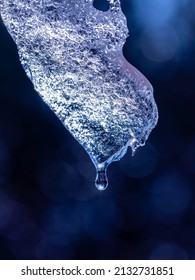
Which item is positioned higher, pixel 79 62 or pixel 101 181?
pixel 79 62

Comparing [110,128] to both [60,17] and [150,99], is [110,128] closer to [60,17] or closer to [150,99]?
[150,99]

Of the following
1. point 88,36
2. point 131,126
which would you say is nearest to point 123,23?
point 88,36

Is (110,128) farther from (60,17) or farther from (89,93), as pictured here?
(60,17)

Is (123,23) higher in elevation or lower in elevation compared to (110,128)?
higher

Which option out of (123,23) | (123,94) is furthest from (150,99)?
→ (123,23)

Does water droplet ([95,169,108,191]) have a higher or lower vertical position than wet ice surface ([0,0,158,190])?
lower

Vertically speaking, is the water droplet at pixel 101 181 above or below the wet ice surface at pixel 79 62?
below
